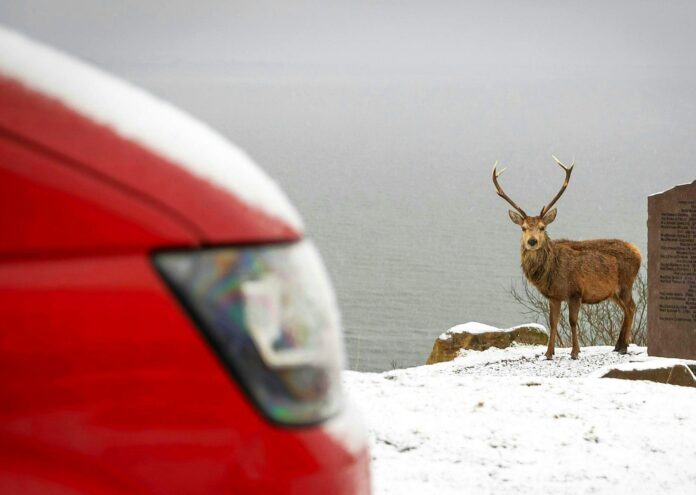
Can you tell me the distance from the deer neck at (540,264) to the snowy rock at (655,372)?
7.25 feet

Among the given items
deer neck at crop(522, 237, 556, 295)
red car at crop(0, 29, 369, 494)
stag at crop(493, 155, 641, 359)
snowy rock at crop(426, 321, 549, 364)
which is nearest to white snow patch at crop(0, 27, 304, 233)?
red car at crop(0, 29, 369, 494)

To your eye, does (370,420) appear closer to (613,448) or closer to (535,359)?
(613,448)

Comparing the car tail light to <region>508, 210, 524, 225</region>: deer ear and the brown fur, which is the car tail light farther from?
<region>508, 210, 524, 225</region>: deer ear

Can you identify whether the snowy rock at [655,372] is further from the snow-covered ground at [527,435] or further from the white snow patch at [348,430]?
the white snow patch at [348,430]

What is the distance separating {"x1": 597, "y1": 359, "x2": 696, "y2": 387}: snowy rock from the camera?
8.12 meters

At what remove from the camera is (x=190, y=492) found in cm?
108

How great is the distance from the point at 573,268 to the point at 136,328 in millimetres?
10082

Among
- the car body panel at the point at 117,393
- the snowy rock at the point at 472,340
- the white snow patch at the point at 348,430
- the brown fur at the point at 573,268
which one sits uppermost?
the car body panel at the point at 117,393

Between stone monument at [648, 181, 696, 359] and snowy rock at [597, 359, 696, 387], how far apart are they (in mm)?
1881

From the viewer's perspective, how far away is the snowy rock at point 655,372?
8117 mm

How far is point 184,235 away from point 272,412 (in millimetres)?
225

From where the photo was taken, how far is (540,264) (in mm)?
10625

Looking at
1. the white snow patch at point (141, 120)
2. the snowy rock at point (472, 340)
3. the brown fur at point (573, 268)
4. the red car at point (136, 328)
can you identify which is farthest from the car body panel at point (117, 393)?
the snowy rock at point (472, 340)

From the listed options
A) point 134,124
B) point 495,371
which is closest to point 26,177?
point 134,124
